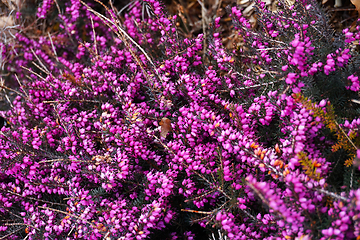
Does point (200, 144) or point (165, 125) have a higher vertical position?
point (165, 125)

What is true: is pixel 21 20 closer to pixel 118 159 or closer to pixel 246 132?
pixel 118 159

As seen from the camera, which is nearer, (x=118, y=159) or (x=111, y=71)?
(x=118, y=159)

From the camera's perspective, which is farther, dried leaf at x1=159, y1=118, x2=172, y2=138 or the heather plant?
dried leaf at x1=159, y1=118, x2=172, y2=138

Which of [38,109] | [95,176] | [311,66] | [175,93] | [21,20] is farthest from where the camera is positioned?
[21,20]

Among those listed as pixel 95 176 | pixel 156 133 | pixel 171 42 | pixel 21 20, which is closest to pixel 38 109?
pixel 95 176

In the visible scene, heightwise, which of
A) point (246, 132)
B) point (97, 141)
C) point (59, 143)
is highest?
point (59, 143)

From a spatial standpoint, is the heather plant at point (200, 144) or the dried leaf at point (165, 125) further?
the dried leaf at point (165, 125)

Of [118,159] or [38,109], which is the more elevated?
[38,109]

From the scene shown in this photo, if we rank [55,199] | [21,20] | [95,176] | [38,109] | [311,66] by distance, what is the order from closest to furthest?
[311,66], [95,176], [55,199], [38,109], [21,20]
